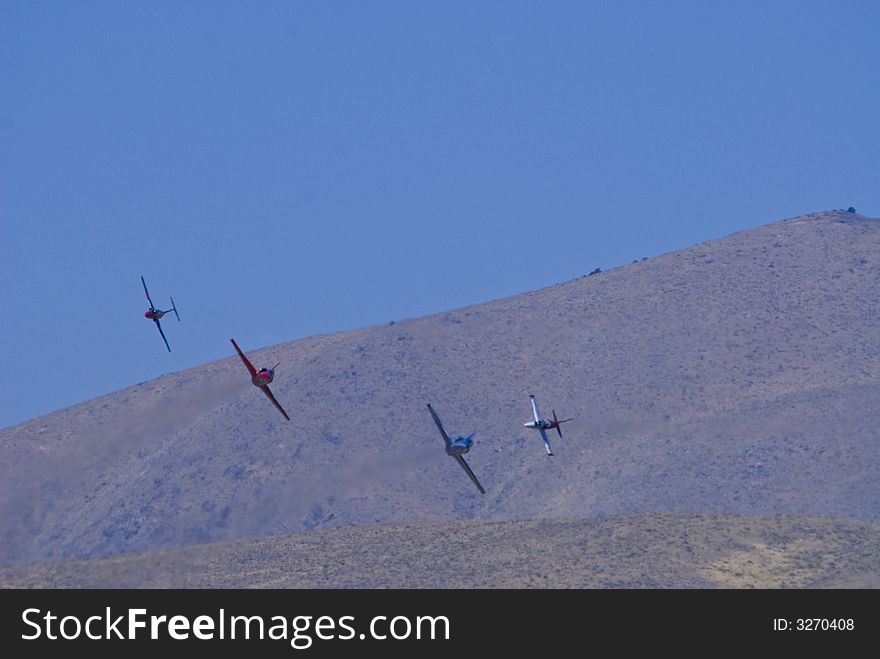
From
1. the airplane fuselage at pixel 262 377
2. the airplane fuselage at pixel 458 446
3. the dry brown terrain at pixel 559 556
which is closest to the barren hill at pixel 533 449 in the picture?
the dry brown terrain at pixel 559 556

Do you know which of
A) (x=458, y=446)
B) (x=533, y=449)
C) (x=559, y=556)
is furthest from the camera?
(x=533, y=449)

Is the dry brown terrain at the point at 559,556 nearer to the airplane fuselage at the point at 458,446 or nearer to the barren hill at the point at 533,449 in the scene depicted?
the barren hill at the point at 533,449

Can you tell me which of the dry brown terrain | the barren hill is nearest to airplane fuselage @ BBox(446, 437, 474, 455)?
the dry brown terrain

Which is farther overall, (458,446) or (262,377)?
(458,446)

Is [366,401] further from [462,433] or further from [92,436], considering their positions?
[92,436]

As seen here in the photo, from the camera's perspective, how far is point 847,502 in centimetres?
15475

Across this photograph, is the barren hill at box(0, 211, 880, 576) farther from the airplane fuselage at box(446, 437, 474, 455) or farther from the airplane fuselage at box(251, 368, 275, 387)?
the airplane fuselage at box(446, 437, 474, 455)

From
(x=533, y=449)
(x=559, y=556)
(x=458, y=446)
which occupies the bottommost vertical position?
(x=458, y=446)

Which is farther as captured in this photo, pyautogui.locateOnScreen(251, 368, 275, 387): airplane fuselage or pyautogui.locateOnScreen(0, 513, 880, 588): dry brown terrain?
pyautogui.locateOnScreen(0, 513, 880, 588): dry brown terrain

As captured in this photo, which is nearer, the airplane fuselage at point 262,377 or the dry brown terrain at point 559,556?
the airplane fuselage at point 262,377

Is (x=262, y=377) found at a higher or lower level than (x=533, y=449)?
lower

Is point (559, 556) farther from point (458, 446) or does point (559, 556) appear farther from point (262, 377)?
point (262, 377)

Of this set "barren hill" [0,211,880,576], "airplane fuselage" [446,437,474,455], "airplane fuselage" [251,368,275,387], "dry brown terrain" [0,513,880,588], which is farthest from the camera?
"barren hill" [0,211,880,576]

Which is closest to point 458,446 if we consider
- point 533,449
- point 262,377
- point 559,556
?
point 262,377
